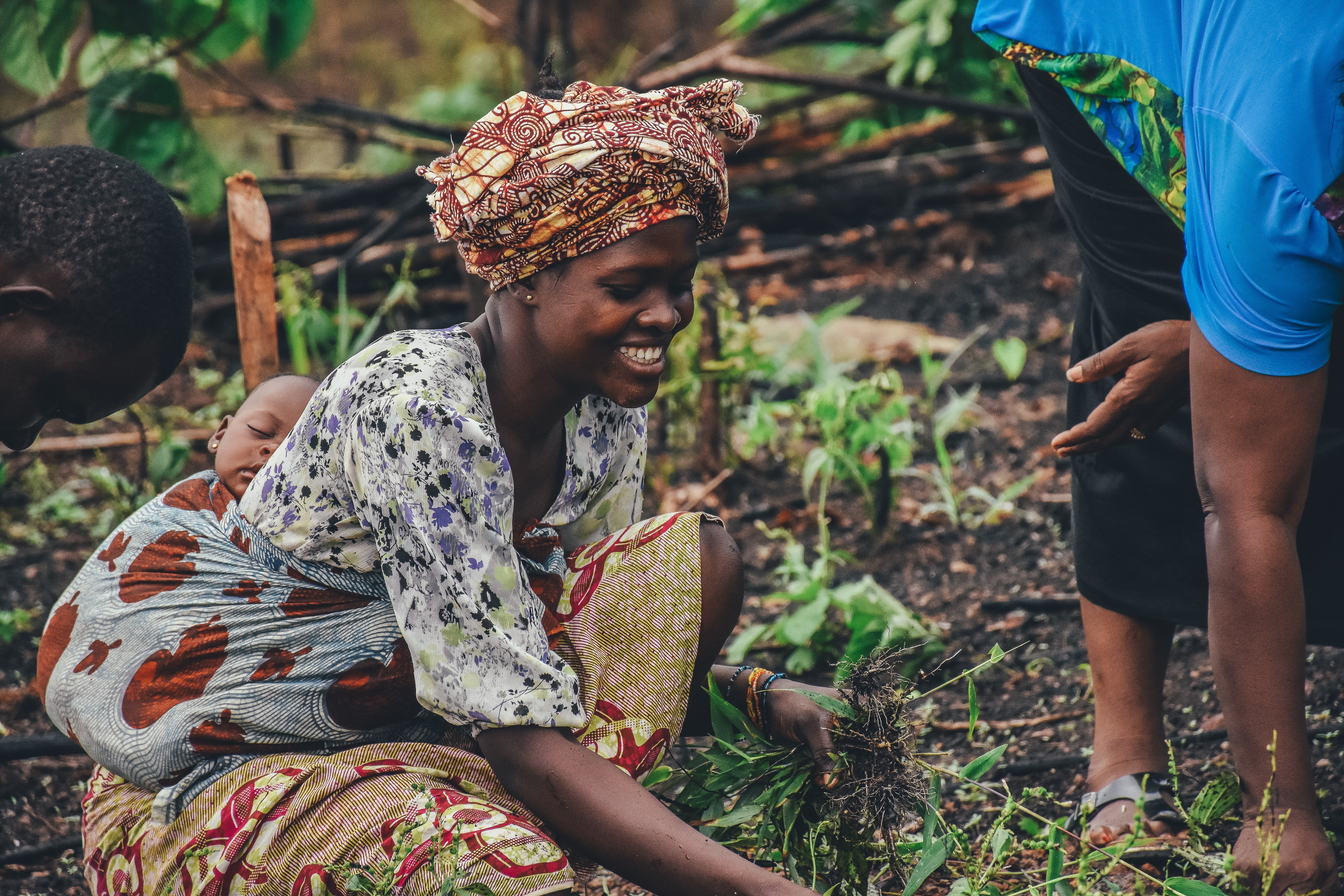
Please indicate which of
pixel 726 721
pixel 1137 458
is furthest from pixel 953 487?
pixel 726 721

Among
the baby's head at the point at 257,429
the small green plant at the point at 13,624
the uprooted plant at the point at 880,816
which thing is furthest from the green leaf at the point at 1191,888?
the small green plant at the point at 13,624

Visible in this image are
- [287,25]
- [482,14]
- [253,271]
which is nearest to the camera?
[253,271]

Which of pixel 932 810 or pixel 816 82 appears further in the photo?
pixel 816 82

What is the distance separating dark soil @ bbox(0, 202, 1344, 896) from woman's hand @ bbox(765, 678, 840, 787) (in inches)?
10.6

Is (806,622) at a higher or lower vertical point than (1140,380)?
lower

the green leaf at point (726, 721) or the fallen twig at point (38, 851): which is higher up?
the green leaf at point (726, 721)

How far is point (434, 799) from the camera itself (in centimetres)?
165

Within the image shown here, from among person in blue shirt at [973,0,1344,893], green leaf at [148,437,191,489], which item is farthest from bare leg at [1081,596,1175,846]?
green leaf at [148,437,191,489]

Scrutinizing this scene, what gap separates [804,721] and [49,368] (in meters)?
1.16

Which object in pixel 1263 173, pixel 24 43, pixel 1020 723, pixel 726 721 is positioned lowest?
pixel 1020 723

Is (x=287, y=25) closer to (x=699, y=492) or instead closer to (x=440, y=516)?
(x=699, y=492)

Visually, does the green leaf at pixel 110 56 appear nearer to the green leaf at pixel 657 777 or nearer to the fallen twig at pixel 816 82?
the fallen twig at pixel 816 82

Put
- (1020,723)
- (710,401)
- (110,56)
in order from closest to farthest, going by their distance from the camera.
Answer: (1020,723)
(710,401)
(110,56)

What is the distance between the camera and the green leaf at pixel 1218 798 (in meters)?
1.83
